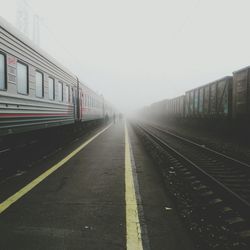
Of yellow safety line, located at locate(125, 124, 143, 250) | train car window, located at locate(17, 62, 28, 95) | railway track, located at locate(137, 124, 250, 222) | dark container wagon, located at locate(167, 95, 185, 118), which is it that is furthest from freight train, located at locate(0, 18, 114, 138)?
dark container wagon, located at locate(167, 95, 185, 118)

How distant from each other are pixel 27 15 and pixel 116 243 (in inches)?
1080

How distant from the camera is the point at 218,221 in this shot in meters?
4.12

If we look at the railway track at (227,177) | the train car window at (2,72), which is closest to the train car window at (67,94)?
the railway track at (227,177)

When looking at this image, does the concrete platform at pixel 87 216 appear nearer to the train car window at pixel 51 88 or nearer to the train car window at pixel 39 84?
the train car window at pixel 39 84

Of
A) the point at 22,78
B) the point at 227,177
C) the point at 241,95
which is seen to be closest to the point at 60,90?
the point at 22,78

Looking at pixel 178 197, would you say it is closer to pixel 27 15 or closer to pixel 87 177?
pixel 87 177

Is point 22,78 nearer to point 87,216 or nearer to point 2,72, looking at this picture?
point 2,72

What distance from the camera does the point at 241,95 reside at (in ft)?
50.4

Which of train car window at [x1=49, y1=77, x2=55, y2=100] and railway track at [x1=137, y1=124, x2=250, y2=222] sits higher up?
train car window at [x1=49, y1=77, x2=55, y2=100]

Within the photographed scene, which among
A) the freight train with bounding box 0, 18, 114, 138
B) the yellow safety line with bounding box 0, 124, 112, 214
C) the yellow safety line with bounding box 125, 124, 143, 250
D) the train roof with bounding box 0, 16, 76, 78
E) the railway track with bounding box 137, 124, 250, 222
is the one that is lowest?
the yellow safety line with bounding box 0, 124, 112, 214

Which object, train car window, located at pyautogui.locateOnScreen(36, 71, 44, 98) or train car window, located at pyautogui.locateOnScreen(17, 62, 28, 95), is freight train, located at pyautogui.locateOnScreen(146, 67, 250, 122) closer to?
train car window, located at pyautogui.locateOnScreen(36, 71, 44, 98)

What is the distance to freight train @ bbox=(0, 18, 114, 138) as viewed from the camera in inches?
262

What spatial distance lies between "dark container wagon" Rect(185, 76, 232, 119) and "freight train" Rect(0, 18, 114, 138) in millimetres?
10210

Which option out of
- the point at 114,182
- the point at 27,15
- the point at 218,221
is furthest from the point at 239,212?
the point at 27,15
